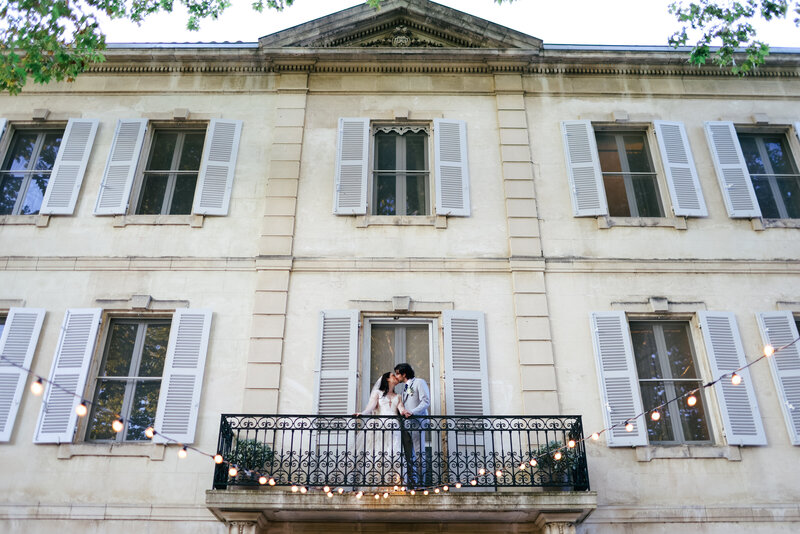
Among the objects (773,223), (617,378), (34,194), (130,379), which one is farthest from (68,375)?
(773,223)

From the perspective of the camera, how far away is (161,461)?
324 inches

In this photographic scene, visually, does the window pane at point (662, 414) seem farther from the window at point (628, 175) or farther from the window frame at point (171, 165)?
the window frame at point (171, 165)

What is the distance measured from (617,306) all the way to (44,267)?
7.61 metres

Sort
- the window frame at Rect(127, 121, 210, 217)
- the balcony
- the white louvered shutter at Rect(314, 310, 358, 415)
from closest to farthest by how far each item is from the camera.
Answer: the balcony → the white louvered shutter at Rect(314, 310, 358, 415) → the window frame at Rect(127, 121, 210, 217)

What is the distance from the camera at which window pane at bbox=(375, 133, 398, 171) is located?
10.7 metres

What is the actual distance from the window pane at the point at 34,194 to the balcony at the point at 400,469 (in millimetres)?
4598

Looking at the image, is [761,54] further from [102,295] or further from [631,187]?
[102,295]

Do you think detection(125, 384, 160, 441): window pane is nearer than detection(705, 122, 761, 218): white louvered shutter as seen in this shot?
Yes

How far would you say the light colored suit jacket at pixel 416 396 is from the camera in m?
8.14

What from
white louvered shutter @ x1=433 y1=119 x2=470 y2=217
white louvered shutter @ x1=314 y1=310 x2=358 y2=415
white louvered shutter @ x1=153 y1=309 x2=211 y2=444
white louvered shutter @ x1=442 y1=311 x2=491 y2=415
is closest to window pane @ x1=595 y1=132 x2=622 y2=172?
white louvered shutter @ x1=433 y1=119 x2=470 y2=217

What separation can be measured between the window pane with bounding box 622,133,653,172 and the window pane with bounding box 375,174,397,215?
3.59 metres

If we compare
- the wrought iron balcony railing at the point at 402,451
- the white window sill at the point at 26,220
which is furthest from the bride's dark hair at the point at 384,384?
the white window sill at the point at 26,220

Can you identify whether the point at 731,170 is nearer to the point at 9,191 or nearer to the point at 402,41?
the point at 402,41

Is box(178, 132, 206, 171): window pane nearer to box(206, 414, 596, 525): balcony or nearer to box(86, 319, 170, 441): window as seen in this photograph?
box(86, 319, 170, 441): window
